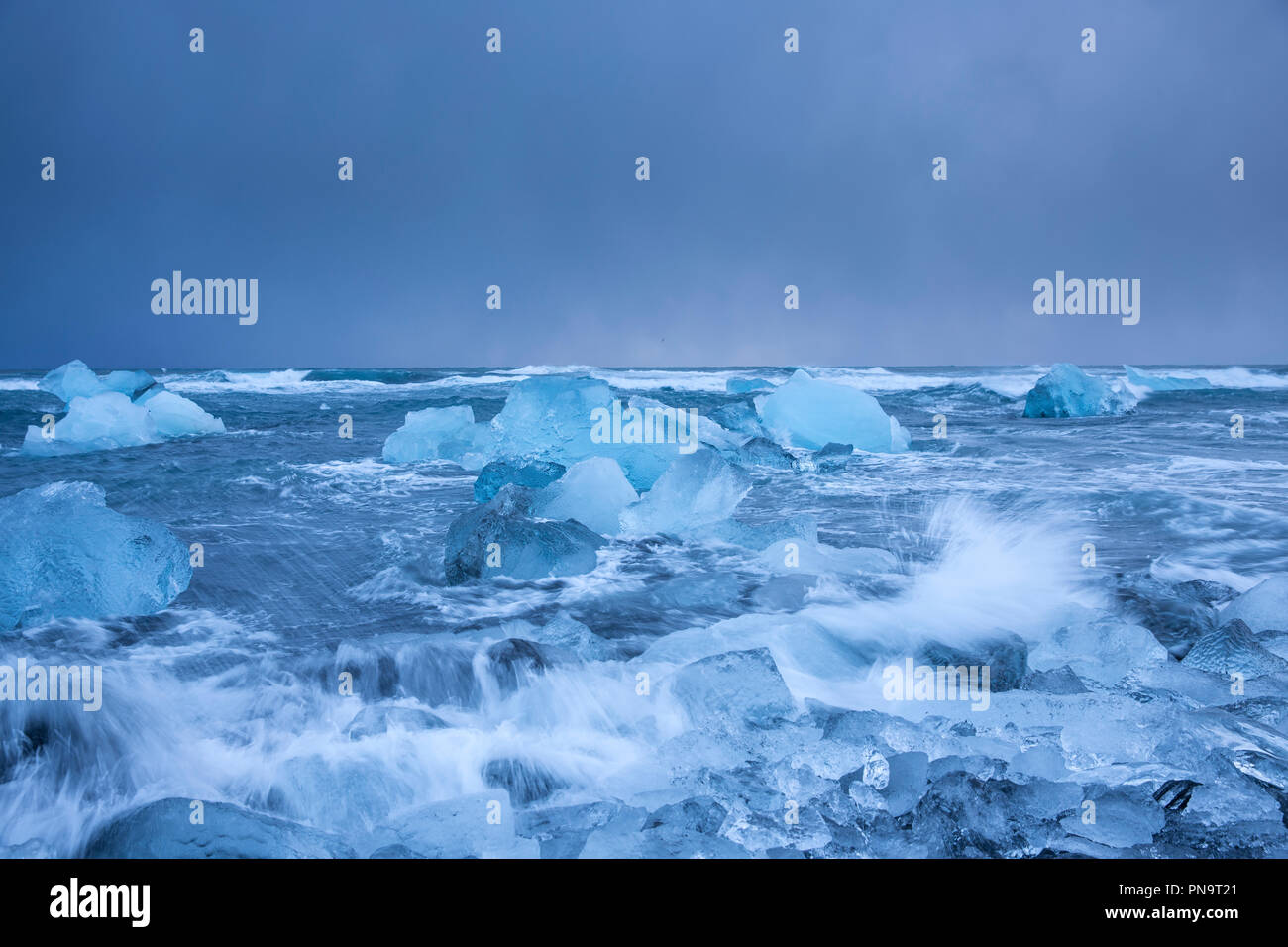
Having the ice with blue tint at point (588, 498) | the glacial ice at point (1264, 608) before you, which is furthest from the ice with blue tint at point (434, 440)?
the glacial ice at point (1264, 608)

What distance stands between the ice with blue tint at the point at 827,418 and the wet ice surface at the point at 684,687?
3.06 m

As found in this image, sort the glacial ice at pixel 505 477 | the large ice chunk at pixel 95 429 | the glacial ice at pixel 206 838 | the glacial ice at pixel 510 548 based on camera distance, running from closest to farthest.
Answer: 1. the glacial ice at pixel 206 838
2. the glacial ice at pixel 510 548
3. the glacial ice at pixel 505 477
4. the large ice chunk at pixel 95 429

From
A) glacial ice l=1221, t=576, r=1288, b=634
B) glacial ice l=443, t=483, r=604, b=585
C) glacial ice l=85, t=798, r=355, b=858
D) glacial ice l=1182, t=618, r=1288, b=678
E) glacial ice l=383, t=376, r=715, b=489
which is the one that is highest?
glacial ice l=383, t=376, r=715, b=489

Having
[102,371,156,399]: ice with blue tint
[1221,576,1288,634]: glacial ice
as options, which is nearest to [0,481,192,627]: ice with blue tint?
[1221,576,1288,634]: glacial ice

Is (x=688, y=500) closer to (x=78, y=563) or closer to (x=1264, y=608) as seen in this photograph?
(x=1264, y=608)

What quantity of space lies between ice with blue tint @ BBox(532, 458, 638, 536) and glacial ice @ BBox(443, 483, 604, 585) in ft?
1.89

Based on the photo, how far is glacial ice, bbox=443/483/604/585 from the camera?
3973 mm

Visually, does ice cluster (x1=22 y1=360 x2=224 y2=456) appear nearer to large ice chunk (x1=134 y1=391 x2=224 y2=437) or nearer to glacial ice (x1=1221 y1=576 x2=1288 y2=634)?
large ice chunk (x1=134 y1=391 x2=224 y2=437)

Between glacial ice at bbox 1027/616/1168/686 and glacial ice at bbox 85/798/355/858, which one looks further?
glacial ice at bbox 1027/616/1168/686

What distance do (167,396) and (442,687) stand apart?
10.0m

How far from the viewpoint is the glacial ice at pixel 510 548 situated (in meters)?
3.97

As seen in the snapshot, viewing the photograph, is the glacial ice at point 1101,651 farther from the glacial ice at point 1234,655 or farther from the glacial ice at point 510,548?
the glacial ice at point 510,548

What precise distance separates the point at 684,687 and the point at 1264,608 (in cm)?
248
